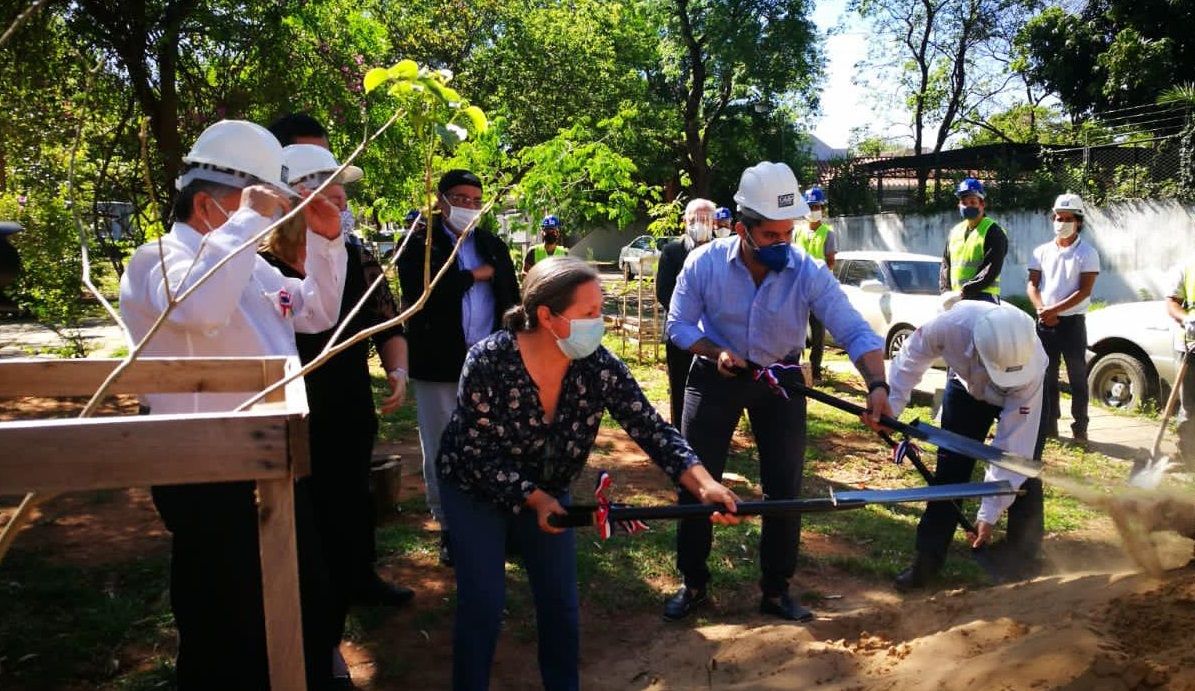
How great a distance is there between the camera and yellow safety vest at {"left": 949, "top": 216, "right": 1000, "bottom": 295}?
713 centimetres

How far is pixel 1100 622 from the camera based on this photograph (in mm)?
3225

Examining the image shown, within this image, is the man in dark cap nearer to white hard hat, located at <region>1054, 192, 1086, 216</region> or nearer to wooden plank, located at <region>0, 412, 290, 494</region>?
wooden plank, located at <region>0, 412, 290, 494</region>

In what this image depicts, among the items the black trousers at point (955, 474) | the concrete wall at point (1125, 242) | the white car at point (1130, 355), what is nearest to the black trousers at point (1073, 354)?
the white car at point (1130, 355)

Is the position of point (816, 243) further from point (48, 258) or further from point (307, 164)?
point (48, 258)

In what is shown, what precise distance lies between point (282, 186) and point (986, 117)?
32.5m

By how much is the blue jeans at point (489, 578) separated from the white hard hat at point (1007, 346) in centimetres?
230

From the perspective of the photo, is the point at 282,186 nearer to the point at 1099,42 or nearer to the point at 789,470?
the point at 789,470

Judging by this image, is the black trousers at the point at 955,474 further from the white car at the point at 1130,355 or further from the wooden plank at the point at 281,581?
the white car at the point at 1130,355

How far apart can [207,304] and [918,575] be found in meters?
3.71

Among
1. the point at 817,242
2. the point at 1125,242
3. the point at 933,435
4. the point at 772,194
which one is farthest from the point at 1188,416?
the point at 1125,242

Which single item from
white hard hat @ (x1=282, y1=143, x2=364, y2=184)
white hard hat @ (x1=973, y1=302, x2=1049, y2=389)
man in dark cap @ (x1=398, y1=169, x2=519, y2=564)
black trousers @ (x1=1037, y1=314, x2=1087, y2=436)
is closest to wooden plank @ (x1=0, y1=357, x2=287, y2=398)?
white hard hat @ (x1=282, y1=143, x2=364, y2=184)

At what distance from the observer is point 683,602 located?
423 cm

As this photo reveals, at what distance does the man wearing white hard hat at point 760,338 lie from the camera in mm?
3918

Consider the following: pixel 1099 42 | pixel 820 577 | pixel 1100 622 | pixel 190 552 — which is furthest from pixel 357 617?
pixel 1099 42
